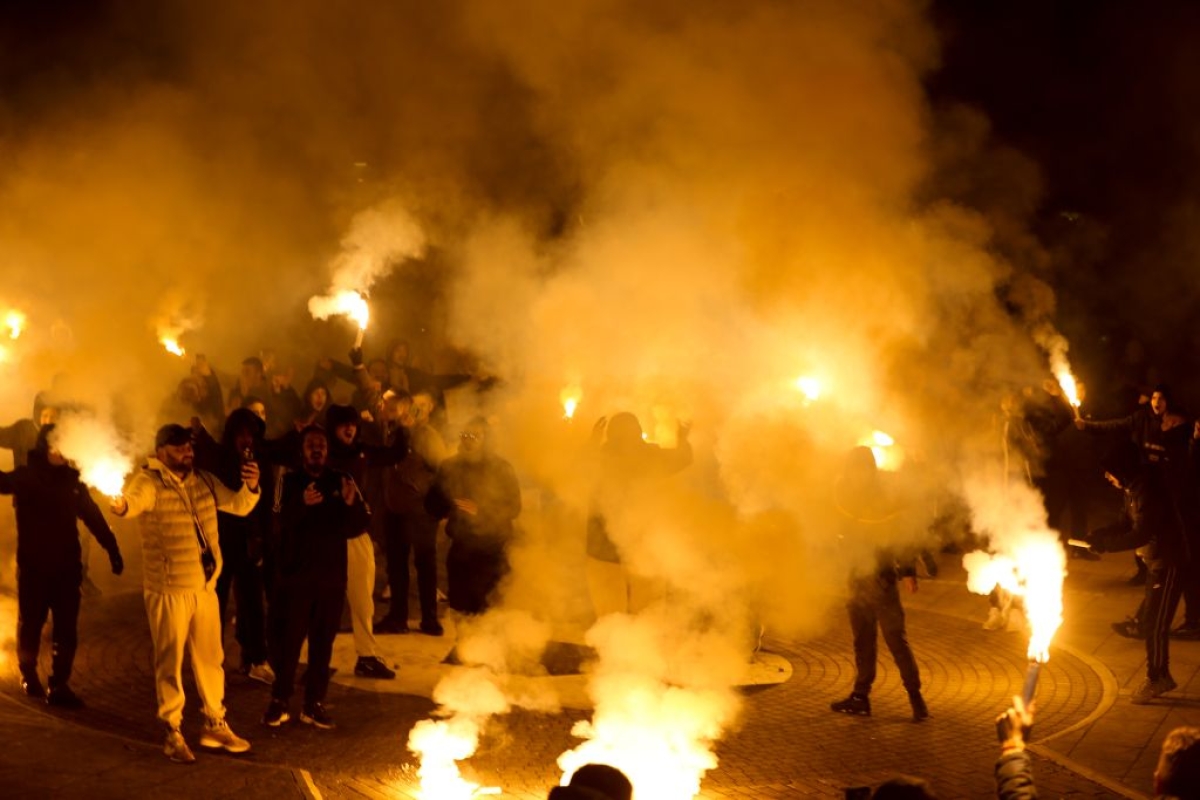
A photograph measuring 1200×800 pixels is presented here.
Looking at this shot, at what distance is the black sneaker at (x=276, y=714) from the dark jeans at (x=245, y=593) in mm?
1035

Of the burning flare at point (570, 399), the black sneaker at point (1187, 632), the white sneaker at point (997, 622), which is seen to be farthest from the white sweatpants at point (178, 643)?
the black sneaker at point (1187, 632)

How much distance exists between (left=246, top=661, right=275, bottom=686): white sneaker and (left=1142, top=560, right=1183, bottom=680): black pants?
5597 millimetres

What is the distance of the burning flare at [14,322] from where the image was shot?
1124 cm

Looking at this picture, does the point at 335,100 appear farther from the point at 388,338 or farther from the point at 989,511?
the point at 989,511

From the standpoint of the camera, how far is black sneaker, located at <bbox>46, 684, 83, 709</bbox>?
6.76 metres

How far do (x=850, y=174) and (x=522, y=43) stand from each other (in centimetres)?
267

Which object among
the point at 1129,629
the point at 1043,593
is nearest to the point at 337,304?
the point at 1129,629

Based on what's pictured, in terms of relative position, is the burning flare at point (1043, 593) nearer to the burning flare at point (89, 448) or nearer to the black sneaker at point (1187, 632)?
the black sneaker at point (1187, 632)

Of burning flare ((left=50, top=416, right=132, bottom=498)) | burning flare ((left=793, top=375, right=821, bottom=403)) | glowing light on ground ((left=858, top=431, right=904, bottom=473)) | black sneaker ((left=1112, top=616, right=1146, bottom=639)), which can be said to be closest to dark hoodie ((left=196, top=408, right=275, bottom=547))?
burning flare ((left=50, top=416, right=132, bottom=498))

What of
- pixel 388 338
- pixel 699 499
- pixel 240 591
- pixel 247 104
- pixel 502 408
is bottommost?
pixel 240 591

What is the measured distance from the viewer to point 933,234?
9.61m

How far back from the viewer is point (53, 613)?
677 cm

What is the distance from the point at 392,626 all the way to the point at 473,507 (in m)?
1.40

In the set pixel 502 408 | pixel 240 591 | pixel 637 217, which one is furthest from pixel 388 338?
pixel 240 591
